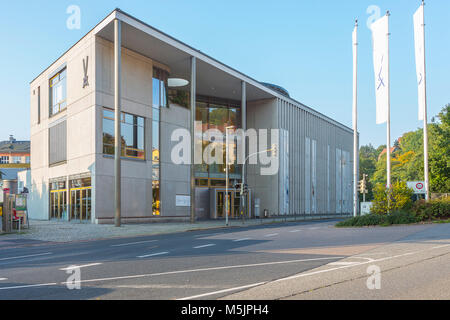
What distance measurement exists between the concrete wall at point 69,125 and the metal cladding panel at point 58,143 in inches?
22.1

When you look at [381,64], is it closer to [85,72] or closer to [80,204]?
[85,72]

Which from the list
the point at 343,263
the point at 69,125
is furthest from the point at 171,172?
the point at 343,263

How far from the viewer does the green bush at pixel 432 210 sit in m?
23.8

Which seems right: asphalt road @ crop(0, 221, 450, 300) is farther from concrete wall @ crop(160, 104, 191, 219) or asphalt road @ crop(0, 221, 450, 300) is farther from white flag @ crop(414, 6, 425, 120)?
concrete wall @ crop(160, 104, 191, 219)

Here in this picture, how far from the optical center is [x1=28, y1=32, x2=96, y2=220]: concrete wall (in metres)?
30.4

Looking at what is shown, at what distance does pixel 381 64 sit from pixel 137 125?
18897mm

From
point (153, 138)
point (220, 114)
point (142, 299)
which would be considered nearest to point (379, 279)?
point (142, 299)

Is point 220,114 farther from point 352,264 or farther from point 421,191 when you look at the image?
point 352,264

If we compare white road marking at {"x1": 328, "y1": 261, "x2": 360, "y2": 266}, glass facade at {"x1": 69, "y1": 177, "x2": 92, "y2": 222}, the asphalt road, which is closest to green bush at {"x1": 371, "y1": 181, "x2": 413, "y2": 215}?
the asphalt road

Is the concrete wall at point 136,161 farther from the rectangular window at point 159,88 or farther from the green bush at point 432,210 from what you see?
the green bush at point 432,210

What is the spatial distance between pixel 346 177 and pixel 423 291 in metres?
64.4

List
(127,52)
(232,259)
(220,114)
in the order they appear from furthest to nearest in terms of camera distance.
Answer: (220,114)
(127,52)
(232,259)
